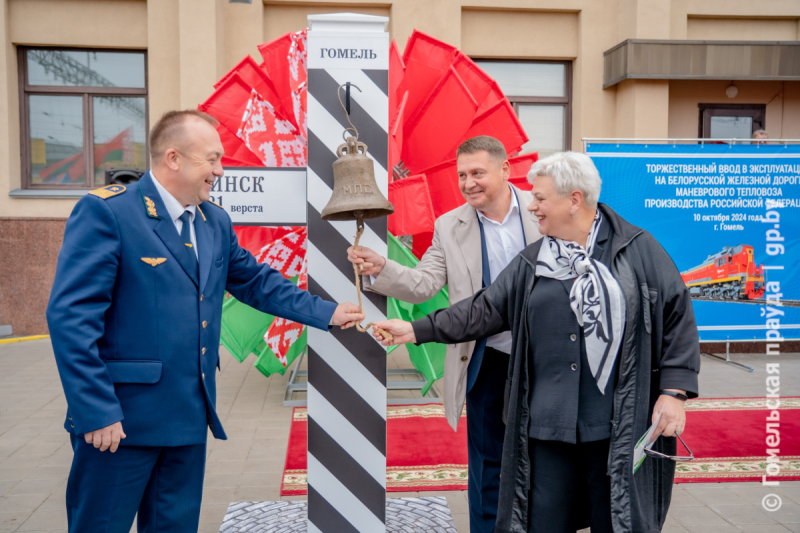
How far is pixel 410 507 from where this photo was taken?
3539mm

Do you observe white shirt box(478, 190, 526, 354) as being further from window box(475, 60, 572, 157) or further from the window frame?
the window frame

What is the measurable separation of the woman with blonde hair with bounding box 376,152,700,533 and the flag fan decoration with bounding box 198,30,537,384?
2142mm

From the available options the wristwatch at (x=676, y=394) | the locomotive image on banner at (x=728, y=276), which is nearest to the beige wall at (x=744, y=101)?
the locomotive image on banner at (x=728, y=276)

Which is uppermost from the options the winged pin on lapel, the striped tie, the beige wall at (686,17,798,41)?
the beige wall at (686,17,798,41)

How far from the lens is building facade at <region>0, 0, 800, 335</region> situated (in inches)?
339

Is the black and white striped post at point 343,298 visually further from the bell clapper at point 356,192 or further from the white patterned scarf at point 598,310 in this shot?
the white patterned scarf at point 598,310

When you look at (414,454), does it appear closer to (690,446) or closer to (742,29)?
(690,446)

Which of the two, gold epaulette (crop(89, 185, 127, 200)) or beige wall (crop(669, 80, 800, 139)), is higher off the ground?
beige wall (crop(669, 80, 800, 139))

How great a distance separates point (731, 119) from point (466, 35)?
13.7 feet

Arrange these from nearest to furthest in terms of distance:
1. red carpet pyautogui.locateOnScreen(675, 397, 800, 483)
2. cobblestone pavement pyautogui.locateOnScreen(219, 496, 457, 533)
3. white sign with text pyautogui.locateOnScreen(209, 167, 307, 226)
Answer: white sign with text pyautogui.locateOnScreen(209, 167, 307, 226) < cobblestone pavement pyautogui.locateOnScreen(219, 496, 457, 533) < red carpet pyautogui.locateOnScreen(675, 397, 800, 483)

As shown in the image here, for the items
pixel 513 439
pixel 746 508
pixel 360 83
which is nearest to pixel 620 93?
pixel 746 508

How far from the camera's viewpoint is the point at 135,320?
209 centimetres

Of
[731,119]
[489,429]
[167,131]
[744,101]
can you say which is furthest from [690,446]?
[744,101]

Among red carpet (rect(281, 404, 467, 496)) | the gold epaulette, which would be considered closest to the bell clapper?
the gold epaulette
